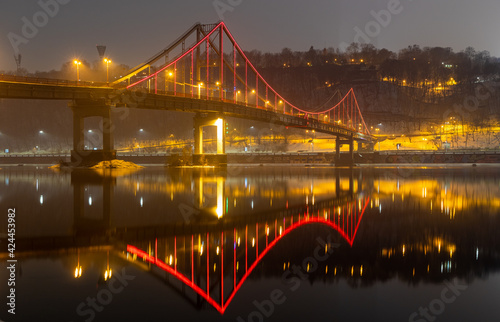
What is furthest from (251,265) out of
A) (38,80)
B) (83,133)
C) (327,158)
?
(327,158)

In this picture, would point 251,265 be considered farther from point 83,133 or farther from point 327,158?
point 327,158

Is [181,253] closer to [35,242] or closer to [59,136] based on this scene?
[35,242]

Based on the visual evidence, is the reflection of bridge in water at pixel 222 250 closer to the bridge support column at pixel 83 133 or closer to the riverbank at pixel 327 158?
the bridge support column at pixel 83 133

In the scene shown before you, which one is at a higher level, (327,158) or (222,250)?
(327,158)

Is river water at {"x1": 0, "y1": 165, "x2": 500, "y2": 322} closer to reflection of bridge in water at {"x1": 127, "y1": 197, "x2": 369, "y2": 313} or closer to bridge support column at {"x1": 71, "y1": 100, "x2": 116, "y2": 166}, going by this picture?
reflection of bridge in water at {"x1": 127, "y1": 197, "x2": 369, "y2": 313}

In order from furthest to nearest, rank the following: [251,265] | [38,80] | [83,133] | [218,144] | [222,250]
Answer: [218,144] → [83,133] → [38,80] → [222,250] → [251,265]

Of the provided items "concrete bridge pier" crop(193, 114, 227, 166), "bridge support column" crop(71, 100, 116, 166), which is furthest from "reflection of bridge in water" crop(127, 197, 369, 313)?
"concrete bridge pier" crop(193, 114, 227, 166)
